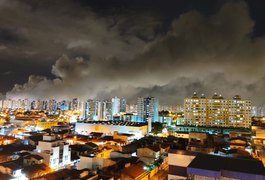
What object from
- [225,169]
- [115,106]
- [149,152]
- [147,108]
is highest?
[115,106]

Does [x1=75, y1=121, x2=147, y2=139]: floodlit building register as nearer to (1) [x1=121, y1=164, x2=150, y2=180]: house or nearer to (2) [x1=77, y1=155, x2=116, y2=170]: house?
(2) [x1=77, y1=155, x2=116, y2=170]: house

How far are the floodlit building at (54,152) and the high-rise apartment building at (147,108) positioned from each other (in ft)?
68.7

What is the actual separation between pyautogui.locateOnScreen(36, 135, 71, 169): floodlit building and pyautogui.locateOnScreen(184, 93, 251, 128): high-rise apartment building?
17.0 meters

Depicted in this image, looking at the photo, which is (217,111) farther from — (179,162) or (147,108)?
(179,162)

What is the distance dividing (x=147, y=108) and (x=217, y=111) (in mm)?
10257

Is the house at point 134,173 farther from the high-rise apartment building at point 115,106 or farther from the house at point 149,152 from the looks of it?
the high-rise apartment building at point 115,106

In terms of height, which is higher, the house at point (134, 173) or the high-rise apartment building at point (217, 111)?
the high-rise apartment building at point (217, 111)

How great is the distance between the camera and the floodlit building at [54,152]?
9.60 meters

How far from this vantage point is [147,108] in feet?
104

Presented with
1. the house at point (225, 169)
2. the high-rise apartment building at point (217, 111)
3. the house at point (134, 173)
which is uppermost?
the high-rise apartment building at point (217, 111)

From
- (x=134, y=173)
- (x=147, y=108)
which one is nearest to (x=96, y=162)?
(x=134, y=173)

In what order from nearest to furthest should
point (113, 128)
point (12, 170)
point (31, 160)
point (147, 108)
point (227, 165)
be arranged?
point (227, 165)
point (12, 170)
point (31, 160)
point (113, 128)
point (147, 108)

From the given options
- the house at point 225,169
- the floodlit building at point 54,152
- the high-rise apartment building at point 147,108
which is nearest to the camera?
the house at point 225,169

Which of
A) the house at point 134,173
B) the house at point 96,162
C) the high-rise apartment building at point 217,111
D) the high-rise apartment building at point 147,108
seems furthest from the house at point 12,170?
the high-rise apartment building at point 147,108
